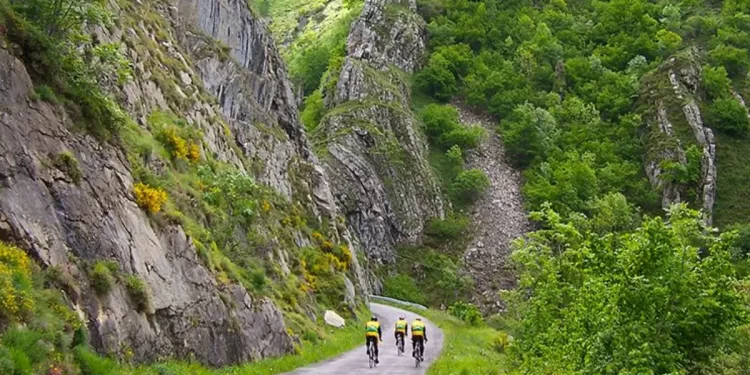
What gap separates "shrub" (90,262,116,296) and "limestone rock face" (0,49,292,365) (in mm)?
193

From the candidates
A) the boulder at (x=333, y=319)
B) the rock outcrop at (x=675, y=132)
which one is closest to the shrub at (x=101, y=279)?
the boulder at (x=333, y=319)

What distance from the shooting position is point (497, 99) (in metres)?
93.0

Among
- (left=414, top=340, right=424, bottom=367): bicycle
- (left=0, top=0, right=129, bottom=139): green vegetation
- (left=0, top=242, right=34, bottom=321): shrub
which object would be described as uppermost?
(left=0, top=0, right=129, bottom=139): green vegetation

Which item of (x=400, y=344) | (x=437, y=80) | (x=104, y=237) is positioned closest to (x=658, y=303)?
(x=104, y=237)

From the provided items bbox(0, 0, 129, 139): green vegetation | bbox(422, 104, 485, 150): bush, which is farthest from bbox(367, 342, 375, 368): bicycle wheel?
bbox(422, 104, 485, 150): bush

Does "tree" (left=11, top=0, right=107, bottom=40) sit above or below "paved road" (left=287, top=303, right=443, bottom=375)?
above

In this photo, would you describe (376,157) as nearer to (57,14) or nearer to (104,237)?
(57,14)

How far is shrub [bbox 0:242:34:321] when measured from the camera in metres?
10.1

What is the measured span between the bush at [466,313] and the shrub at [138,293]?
35161 millimetres

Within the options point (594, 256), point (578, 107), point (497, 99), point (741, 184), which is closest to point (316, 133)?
point (497, 99)

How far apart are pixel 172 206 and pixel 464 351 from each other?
15.3m

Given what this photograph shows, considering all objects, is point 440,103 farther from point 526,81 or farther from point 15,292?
point 15,292

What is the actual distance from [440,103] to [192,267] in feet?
257

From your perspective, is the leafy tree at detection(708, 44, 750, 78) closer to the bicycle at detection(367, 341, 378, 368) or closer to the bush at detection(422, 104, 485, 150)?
the bush at detection(422, 104, 485, 150)
